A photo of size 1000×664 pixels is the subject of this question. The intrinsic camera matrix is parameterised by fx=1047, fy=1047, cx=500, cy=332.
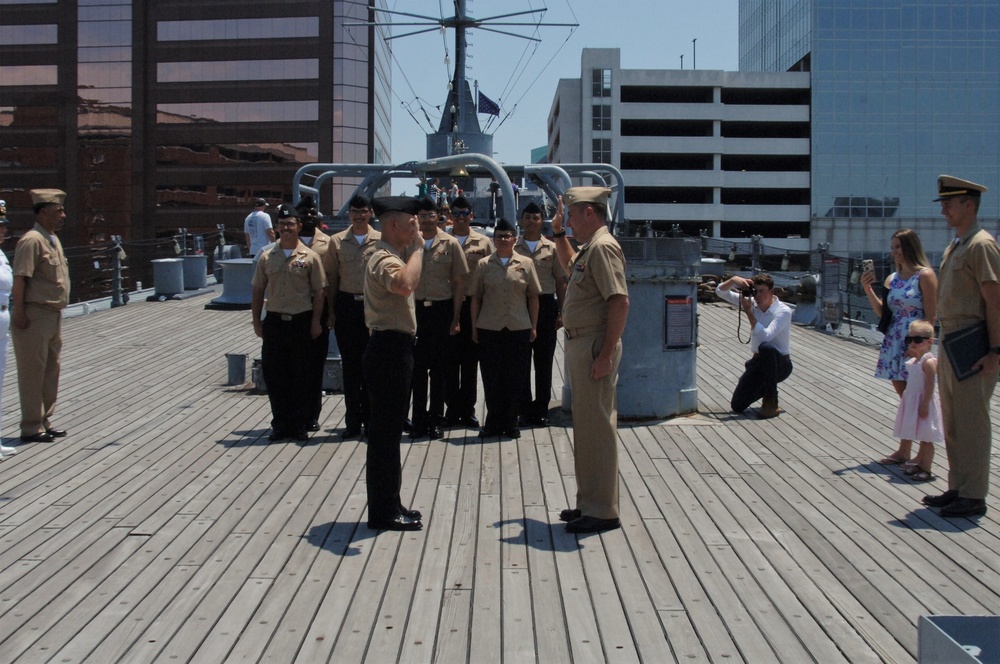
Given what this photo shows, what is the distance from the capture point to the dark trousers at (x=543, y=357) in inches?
329

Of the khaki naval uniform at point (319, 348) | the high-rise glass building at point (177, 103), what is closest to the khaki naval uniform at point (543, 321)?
the khaki naval uniform at point (319, 348)

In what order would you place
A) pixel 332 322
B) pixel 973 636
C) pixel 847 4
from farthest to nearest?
pixel 847 4
pixel 332 322
pixel 973 636

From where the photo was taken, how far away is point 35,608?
430cm

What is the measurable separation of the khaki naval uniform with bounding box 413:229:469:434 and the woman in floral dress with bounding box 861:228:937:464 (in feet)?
10.2

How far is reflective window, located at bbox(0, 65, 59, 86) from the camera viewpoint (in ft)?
240

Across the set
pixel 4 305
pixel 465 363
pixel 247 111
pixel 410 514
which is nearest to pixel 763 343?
pixel 465 363

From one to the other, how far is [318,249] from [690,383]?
10.5 ft

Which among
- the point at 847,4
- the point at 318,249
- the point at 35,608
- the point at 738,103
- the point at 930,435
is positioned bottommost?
the point at 35,608

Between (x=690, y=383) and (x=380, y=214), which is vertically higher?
(x=380, y=214)

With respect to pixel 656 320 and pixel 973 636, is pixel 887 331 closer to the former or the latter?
pixel 656 320

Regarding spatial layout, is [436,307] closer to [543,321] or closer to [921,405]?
[543,321]

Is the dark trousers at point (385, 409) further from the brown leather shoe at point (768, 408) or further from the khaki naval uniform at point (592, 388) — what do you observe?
the brown leather shoe at point (768, 408)

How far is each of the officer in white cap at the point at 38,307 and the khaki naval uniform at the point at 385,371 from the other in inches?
127

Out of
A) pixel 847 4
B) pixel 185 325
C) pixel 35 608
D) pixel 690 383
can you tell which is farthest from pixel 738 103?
pixel 35 608
